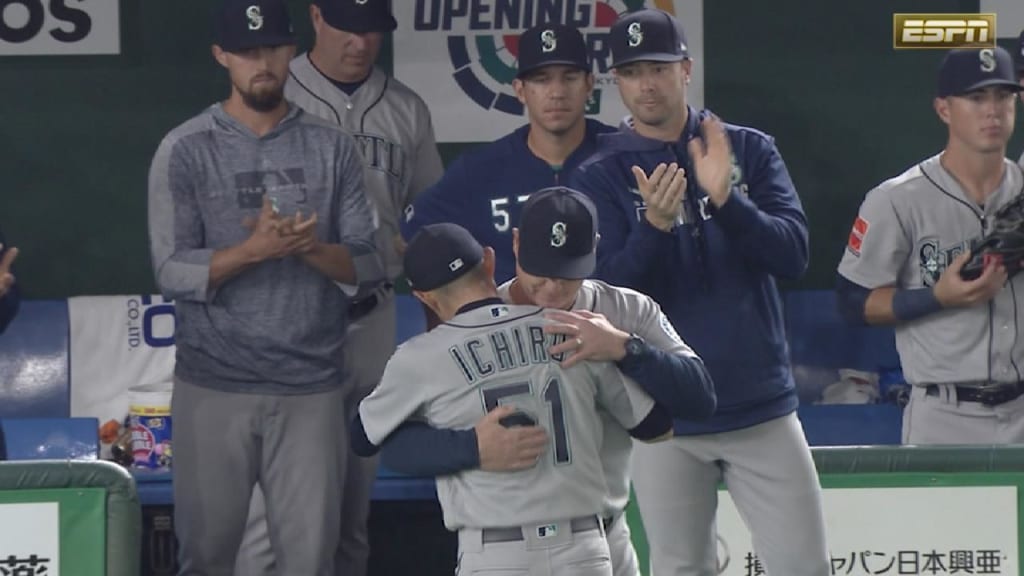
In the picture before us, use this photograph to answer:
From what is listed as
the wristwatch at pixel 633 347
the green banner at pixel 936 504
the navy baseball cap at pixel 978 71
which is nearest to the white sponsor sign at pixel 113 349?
the green banner at pixel 936 504

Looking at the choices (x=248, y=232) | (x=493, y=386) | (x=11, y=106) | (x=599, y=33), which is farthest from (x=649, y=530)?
(x=11, y=106)

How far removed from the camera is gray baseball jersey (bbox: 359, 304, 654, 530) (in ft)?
12.8

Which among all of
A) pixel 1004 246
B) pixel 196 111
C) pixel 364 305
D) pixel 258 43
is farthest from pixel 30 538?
pixel 1004 246

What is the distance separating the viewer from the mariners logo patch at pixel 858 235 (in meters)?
5.64

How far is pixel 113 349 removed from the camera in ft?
21.6

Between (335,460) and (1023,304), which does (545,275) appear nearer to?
(335,460)

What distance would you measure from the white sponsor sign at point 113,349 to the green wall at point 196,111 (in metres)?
0.10

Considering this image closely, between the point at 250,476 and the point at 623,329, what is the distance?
1.60 meters

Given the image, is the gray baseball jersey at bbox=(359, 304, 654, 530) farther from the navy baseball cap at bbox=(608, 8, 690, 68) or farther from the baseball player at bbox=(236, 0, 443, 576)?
the baseball player at bbox=(236, 0, 443, 576)

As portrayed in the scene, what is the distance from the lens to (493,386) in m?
3.89

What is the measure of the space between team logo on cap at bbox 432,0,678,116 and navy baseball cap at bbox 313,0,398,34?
842mm

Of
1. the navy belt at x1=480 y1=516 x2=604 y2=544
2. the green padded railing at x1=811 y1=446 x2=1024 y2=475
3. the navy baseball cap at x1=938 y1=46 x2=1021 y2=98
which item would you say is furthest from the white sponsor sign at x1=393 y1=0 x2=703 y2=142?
the navy belt at x1=480 y1=516 x2=604 y2=544

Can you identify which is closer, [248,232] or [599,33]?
[248,232]

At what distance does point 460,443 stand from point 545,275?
39 cm
